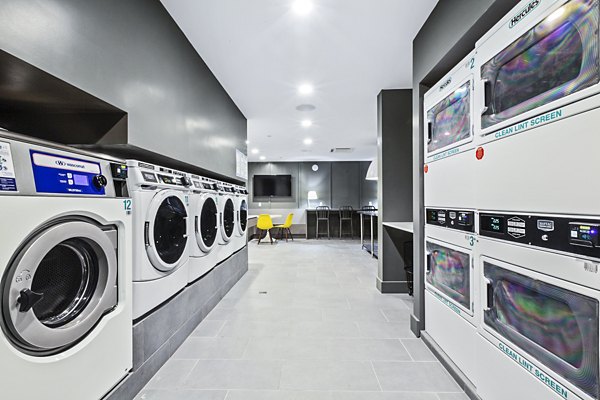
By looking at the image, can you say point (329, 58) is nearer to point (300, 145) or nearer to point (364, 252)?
point (300, 145)

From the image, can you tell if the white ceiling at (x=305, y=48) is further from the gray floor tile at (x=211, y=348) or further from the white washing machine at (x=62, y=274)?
the gray floor tile at (x=211, y=348)

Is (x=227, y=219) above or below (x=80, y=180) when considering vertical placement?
below

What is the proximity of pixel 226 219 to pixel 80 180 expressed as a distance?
7.27 ft

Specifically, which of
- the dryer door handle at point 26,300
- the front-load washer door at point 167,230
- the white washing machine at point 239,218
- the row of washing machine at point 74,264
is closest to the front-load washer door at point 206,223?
the front-load washer door at point 167,230

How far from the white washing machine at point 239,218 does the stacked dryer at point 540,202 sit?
2909 millimetres

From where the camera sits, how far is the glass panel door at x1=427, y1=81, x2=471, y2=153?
1662 millimetres

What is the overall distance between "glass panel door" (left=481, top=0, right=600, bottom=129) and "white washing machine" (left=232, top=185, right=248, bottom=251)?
3.03 metres

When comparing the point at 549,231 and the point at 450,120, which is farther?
the point at 450,120

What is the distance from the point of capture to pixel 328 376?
180 cm

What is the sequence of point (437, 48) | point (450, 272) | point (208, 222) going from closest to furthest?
point (450, 272)
point (437, 48)
point (208, 222)

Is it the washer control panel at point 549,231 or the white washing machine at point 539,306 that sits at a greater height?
the washer control panel at point 549,231

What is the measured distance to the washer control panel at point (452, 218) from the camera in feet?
5.25

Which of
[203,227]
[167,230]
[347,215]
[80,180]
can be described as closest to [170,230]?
[167,230]

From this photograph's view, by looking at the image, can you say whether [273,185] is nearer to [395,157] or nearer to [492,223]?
[395,157]
